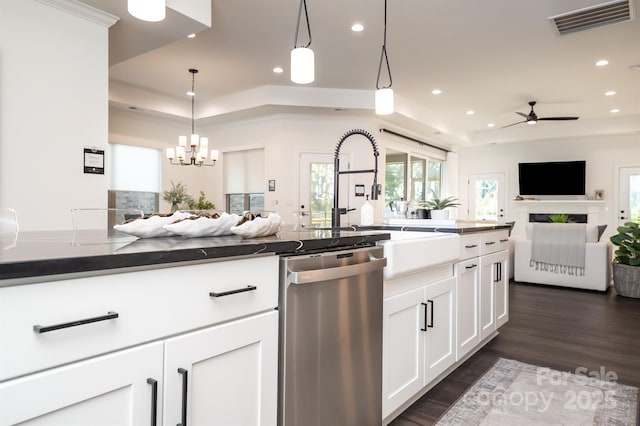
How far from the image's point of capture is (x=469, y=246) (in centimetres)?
262

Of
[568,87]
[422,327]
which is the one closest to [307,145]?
[568,87]

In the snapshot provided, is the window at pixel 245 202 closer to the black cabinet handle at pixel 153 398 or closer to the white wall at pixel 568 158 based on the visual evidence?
the white wall at pixel 568 158

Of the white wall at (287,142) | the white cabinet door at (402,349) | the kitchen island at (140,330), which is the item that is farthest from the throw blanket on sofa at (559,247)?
the kitchen island at (140,330)

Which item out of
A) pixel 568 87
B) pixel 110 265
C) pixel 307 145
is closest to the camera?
pixel 110 265

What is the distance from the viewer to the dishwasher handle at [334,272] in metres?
1.28

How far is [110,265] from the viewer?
842 millimetres

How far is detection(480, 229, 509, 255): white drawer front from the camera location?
9.39 ft

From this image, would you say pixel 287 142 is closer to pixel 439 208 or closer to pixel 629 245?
pixel 439 208

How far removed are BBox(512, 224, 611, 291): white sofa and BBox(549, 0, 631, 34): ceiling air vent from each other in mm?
2705

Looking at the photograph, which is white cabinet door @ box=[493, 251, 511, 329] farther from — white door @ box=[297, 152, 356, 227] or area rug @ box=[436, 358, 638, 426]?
white door @ box=[297, 152, 356, 227]

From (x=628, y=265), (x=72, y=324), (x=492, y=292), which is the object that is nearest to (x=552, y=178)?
(x=628, y=265)

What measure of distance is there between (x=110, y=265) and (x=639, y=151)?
395 inches

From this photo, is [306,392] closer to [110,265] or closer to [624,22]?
[110,265]

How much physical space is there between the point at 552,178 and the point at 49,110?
9237 mm
